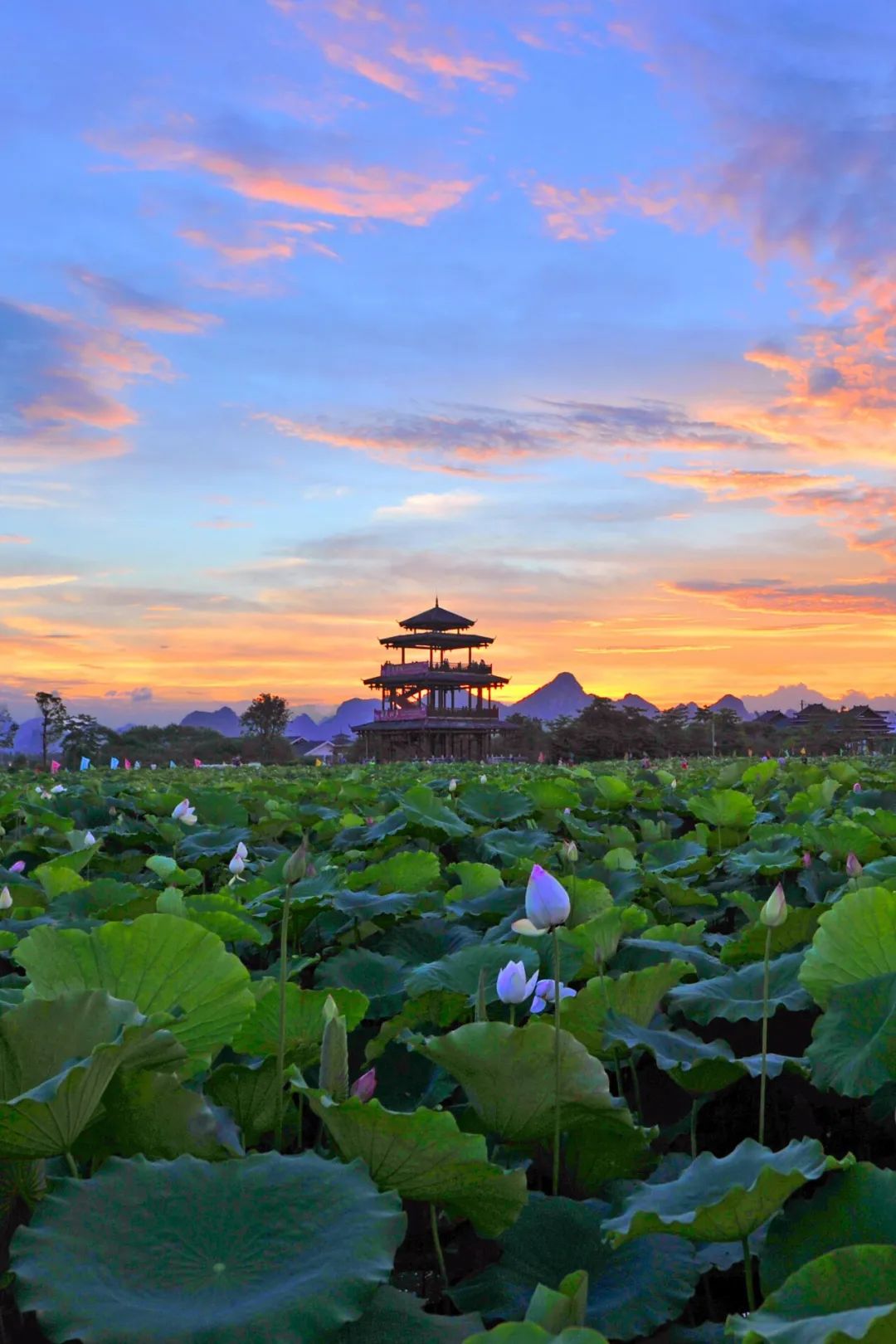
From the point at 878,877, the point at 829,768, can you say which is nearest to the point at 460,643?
the point at 829,768

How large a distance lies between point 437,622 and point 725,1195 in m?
54.3

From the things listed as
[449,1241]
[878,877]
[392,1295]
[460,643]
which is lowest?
[449,1241]

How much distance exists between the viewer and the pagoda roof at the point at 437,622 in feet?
181

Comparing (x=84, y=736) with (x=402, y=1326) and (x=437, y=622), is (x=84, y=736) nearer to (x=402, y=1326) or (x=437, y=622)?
(x=437, y=622)

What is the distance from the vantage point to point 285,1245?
3.23 feet

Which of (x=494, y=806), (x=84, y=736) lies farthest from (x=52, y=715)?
(x=494, y=806)

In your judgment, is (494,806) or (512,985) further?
(494,806)

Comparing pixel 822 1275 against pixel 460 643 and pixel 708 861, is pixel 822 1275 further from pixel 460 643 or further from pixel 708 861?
pixel 460 643

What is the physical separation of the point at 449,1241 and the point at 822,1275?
766mm

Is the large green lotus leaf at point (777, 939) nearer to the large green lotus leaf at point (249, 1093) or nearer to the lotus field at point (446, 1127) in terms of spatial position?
the lotus field at point (446, 1127)

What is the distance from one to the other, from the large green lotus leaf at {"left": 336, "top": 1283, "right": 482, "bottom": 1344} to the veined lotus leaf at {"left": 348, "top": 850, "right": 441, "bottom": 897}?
71.5 inches

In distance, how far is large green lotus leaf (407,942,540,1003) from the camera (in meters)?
1.82

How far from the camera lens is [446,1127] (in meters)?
1.02

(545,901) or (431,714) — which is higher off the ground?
(431,714)
